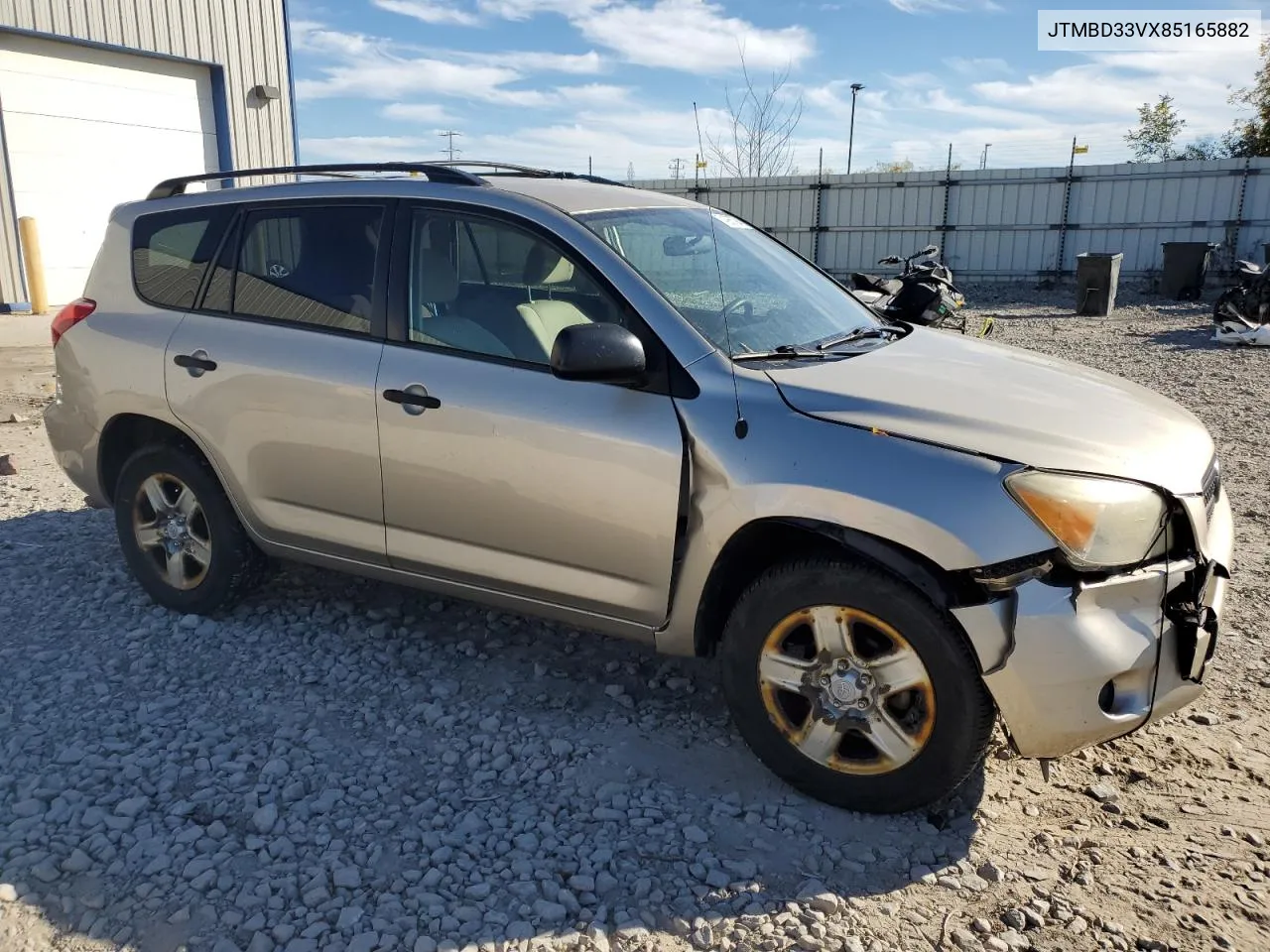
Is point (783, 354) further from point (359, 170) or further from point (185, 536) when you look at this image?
point (185, 536)

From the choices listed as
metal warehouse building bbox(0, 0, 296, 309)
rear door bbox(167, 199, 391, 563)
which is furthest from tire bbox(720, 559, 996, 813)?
metal warehouse building bbox(0, 0, 296, 309)

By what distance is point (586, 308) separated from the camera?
10.9 ft

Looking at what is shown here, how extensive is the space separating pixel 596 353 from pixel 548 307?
57 cm

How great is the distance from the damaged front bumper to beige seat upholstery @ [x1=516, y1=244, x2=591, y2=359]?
1602 mm

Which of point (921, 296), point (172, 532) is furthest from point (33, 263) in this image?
point (921, 296)

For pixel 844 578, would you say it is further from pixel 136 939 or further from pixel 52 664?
pixel 52 664

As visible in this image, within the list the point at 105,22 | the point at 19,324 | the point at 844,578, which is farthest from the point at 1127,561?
the point at 105,22

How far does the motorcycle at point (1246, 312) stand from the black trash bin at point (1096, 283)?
2.62 metres

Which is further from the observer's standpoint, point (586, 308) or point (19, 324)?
point (19, 324)

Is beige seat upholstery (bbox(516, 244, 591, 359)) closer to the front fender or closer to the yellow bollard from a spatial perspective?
the front fender

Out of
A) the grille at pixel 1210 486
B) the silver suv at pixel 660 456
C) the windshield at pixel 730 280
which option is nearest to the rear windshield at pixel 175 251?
the silver suv at pixel 660 456

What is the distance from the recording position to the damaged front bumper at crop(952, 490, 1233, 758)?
2559 millimetres

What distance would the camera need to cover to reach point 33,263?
45.2 feet

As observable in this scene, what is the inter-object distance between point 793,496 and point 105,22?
15.4m
